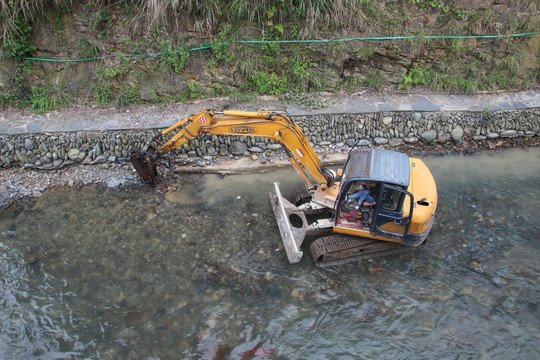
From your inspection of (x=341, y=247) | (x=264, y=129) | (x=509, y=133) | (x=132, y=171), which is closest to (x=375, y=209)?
(x=341, y=247)

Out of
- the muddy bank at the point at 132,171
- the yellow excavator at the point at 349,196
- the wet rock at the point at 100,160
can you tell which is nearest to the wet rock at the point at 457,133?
the muddy bank at the point at 132,171

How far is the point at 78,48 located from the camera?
9969 mm

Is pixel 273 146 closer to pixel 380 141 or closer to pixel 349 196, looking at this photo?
pixel 380 141

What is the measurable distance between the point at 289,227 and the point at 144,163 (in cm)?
354

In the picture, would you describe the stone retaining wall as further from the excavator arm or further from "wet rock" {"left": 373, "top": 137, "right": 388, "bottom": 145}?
the excavator arm

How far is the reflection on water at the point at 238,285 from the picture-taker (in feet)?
19.3

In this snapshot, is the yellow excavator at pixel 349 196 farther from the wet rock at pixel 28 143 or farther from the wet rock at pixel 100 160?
the wet rock at pixel 28 143

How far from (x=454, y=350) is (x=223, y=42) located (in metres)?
8.74

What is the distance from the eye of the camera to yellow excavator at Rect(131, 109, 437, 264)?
20.8 ft

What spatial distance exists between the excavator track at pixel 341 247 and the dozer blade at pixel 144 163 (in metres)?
3.93

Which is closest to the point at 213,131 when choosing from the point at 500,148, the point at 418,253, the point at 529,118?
the point at 418,253

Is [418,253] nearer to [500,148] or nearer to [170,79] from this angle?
[500,148]

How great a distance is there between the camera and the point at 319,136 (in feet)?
32.7

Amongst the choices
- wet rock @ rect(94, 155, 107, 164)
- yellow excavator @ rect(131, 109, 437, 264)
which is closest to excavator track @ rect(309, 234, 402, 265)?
yellow excavator @ rect(131, 109, 437, 264)
